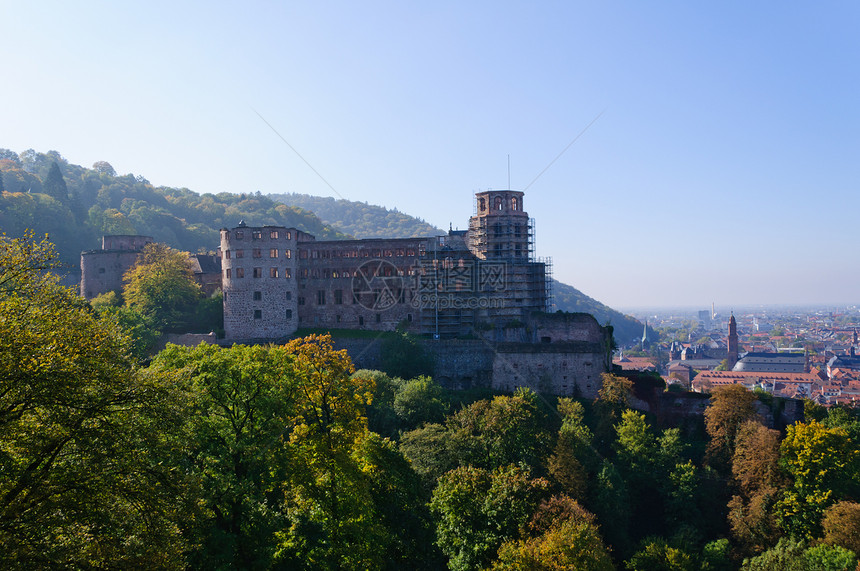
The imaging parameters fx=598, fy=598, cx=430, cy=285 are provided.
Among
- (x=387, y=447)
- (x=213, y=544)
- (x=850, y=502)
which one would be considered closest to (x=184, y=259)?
(x=387, y=447)

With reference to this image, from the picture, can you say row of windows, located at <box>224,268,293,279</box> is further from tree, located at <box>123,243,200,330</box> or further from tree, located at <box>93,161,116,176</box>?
tree, located at <box>93,161,116,176</box>

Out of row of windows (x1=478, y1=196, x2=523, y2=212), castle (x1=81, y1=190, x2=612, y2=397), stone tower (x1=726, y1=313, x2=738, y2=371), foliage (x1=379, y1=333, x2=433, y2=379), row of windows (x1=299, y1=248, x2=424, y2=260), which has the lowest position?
stone tower (x1=726, y1=313, x2=738, y2=371)

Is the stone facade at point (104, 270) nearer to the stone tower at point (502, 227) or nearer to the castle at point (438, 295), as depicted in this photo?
the castle at point (438, 295)

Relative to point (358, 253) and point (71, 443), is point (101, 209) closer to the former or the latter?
point (358, 253)

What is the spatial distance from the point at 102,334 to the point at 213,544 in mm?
8658

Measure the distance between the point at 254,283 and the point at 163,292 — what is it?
996 centimetres

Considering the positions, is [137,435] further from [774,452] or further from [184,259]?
[184,259]

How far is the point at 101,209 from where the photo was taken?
4439 inches

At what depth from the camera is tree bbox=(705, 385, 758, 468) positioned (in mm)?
41625

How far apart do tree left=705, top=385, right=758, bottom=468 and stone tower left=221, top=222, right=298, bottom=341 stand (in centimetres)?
3680

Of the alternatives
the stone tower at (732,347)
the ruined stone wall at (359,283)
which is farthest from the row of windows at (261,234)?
the stone tower at (732,347)

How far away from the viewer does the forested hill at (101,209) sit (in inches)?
3349

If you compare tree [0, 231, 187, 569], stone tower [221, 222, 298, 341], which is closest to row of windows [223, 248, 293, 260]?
stone tower [221, 222, 298, 341]

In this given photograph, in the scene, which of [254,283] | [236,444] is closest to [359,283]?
[254,283]
